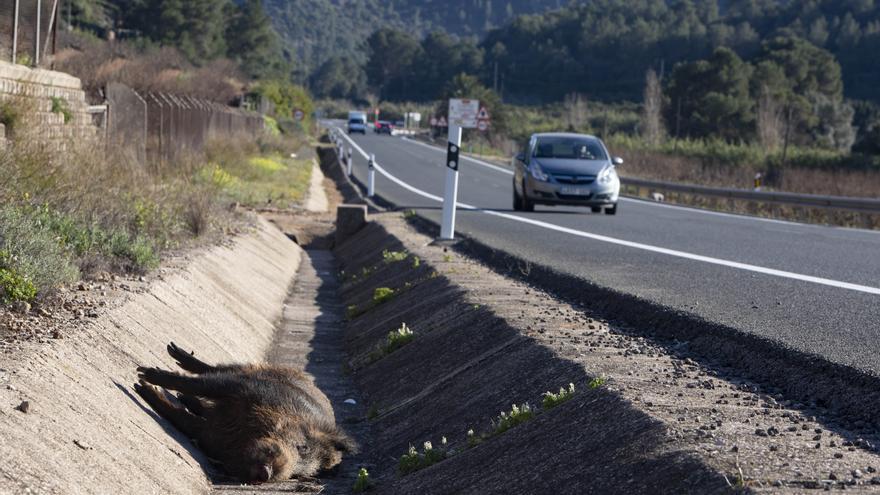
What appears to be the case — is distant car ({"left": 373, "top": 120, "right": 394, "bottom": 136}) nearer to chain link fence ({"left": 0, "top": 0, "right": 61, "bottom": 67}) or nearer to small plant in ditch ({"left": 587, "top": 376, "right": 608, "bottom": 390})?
chain link fence ({"left": 0, "top": 0, "right": 61, "bottom": 67})

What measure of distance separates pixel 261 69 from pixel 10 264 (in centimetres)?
9256

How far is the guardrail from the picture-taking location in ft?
77.9

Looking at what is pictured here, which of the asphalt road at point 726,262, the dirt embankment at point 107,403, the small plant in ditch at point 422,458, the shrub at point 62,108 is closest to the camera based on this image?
the dirt embankment at point 107,403

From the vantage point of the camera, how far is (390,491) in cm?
662

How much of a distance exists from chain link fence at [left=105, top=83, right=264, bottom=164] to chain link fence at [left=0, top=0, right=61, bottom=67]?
161cm

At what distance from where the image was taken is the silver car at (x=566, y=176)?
23.5m

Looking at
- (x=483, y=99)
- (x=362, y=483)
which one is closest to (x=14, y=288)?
(x=362, y=483)

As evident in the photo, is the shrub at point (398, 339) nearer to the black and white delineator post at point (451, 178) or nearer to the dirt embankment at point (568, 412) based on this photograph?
the dirt embankment at point (568, 412)

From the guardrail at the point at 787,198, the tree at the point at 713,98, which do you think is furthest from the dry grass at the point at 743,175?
the tree at the point at 713,98

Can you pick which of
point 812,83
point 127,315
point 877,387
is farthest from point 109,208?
point 812,83

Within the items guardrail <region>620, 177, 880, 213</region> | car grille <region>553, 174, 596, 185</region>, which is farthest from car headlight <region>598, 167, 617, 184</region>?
guardrail <region>620, 177, 880, 213</region>

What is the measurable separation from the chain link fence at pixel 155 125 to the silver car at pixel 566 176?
6842mm

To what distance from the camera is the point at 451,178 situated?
1572 centimetres

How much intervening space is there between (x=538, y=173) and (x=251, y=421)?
1739cm
